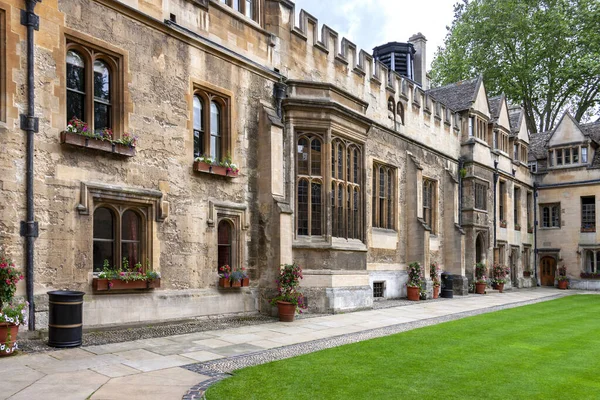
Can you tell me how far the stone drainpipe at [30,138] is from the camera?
30.1 feet

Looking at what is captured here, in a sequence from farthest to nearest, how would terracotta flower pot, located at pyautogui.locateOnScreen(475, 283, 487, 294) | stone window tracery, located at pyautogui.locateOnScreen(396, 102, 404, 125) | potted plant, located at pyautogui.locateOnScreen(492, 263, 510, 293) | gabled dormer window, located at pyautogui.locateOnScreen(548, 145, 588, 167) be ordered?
gabled dormer window, located at pyautogui.locateOnScreen(548, 145, 588, 167) < potted plant, located at pyautogui.locateOnScreen(492, 263, 510, 293) < terracotta flower pot, located at pyautogui.locateOnScreen(475, 283, 487, 294) < stone window tracery, located at pyautogui.locateOnScreen(396, 102, 404, 125)

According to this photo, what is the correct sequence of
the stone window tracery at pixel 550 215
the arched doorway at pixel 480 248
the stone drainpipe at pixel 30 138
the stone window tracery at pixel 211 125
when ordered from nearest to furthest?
the stone drainpipe at pixel 30 138
the stone window tracery at pixel 211 125
the arched doorway at pixel 480 248
the stone window tracery at pixel 550 215

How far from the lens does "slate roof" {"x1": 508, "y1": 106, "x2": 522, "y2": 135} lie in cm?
3337

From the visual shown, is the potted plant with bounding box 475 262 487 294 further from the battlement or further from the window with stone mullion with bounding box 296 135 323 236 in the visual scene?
the window with stone mullion with bounding box 296 135 323 236

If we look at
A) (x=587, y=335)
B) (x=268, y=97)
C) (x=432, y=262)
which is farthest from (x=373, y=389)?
(x=432, y=262)

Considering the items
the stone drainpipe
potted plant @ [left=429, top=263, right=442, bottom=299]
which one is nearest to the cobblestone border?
the stone drainpipe

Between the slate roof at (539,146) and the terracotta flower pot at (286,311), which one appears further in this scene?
the slate roof at (539,146)

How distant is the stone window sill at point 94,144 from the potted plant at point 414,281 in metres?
13.1

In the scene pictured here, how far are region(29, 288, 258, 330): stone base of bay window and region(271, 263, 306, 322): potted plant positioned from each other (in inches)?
37.0

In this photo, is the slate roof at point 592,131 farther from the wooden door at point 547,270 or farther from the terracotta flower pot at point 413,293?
the terracotta flower pot at point 413,293

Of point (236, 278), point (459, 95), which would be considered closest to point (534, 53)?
point (459, 95)

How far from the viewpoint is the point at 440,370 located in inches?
306

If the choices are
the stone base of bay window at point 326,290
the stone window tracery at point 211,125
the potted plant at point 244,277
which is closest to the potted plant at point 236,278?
the potted plant at point 244,277

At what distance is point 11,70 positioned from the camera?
9219 millimetres
